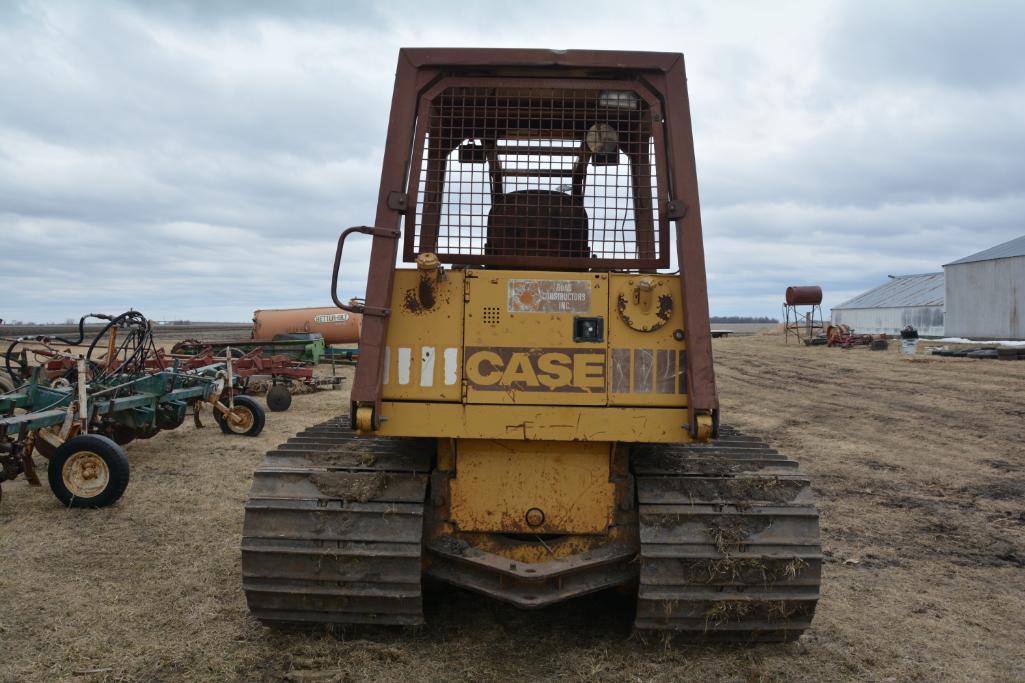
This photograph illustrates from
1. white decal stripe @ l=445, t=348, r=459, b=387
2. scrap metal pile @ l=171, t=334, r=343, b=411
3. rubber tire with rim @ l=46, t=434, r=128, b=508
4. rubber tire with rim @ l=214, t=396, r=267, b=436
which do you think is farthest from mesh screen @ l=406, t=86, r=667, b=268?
scrap metal pile @ l=171, t=334, r=343, b=411

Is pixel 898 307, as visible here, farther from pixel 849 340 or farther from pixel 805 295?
pixel 849 340

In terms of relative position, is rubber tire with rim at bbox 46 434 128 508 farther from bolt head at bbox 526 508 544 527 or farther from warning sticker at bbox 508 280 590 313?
warning sticker at bbox 508 280 590 313

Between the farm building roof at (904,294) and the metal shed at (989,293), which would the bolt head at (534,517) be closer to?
the metal shed at (989,293)

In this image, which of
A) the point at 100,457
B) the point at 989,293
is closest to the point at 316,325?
the point at 100,457

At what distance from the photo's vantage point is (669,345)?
3.92m

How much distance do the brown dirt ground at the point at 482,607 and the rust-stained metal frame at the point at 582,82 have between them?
127 centimetres

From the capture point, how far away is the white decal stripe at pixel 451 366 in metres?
3.89

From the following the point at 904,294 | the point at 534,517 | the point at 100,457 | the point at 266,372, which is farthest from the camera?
the point at 904,294

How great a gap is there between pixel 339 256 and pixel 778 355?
28.1 meters

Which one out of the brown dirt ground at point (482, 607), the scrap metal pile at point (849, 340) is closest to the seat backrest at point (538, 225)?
the brown dirt ground at point (482, 607)

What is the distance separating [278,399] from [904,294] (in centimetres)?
3919

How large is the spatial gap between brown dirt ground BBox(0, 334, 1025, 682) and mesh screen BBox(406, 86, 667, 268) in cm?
210

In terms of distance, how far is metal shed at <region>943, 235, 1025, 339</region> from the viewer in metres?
29.8

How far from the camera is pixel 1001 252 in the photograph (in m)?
31.4
